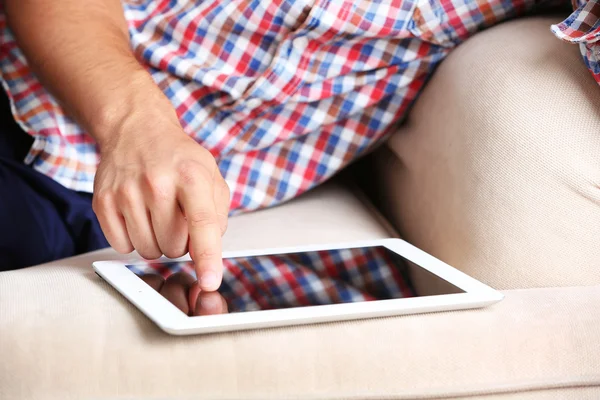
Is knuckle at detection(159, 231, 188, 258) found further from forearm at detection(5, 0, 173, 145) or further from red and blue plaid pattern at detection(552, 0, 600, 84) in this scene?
red and blue plaid pattern at detection(552, 0, 600, 84)

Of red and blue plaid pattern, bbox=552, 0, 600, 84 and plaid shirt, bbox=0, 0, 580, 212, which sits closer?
red and blue plaid pattern, bbox=552, 0, 600, 84

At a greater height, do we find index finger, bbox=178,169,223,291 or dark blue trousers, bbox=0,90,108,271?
index finger, bbox=178,169,223,291

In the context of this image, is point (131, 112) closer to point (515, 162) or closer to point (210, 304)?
point (210, 304)

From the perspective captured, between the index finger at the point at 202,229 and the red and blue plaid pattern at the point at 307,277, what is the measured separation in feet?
0.05

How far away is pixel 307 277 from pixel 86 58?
383mm

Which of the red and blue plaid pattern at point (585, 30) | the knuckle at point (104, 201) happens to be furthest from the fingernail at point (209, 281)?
the red and blue plaid pattern at point (585, 30)

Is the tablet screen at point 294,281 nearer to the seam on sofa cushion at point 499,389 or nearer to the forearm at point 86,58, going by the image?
the seam on sofa cushion at point 499,389

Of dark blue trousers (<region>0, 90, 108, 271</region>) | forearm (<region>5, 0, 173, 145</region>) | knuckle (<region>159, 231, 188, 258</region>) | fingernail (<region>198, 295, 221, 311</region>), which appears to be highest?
fingernail (<region>198, 295, 221, 311</region>)

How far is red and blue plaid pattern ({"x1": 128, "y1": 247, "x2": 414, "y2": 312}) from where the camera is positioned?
1.75 feet

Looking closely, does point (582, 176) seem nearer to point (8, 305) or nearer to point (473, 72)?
point (473, 72)

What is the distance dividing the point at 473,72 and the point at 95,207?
401 mm

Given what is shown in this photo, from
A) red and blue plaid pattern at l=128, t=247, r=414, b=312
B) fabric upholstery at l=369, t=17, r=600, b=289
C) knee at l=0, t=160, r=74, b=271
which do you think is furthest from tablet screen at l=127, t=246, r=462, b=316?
knee at l=0, t=160, r=74, b=271

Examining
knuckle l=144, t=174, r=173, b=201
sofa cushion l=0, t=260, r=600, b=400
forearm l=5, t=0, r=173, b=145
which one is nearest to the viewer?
sofa cushion l=0, t=260, r=600, b=400

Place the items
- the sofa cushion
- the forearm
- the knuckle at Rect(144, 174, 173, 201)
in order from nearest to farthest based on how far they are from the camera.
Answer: the sofa cushion
the knuckle at Rect(144, 174, 173, 201)
the forearm
